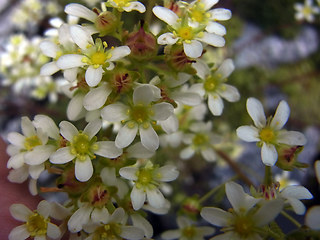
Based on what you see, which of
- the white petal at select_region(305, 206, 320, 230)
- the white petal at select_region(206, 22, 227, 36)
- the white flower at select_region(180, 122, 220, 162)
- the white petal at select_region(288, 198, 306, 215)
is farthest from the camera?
the white flower at select_region(180, 122, 220, 162)

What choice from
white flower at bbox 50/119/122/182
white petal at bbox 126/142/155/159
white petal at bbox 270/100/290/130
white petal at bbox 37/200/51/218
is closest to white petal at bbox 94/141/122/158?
white flower at bbox 50/119/122/182

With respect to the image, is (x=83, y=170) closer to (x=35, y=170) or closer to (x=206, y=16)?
(x=35, y=170)

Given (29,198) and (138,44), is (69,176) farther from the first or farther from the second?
(138,44)

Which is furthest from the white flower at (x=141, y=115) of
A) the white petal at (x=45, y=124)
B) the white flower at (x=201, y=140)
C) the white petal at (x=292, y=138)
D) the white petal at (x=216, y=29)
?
the white flower at (x=201, y=140)

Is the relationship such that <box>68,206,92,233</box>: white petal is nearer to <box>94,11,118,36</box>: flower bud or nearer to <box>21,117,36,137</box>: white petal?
<box>21,117,36,137</box>: white petal

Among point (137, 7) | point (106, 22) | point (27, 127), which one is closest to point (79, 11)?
point (106, 22)

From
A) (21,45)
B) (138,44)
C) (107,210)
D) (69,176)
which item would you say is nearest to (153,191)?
(107,210)

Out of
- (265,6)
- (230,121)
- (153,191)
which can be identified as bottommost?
(230,121)
